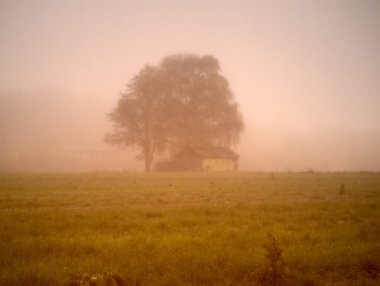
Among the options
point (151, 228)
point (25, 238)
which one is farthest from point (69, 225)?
point (151, 228)

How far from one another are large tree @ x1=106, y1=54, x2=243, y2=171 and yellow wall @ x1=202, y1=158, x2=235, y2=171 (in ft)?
11.3

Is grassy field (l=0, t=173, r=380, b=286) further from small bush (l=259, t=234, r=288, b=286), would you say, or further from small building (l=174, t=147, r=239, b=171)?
small building (l=174, t=147, r=239, b=171)

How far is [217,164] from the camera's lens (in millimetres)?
64062

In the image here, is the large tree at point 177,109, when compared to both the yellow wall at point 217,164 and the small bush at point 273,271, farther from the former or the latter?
the small bush at point 273,271

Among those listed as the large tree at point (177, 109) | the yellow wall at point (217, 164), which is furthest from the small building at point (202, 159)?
the large tree at point (177, 109)

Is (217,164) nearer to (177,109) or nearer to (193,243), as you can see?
(177,109)

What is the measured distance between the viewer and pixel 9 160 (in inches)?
2943

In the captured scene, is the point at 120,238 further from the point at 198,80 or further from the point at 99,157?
the point at 99,157

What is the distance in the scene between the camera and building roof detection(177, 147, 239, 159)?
2403 inches

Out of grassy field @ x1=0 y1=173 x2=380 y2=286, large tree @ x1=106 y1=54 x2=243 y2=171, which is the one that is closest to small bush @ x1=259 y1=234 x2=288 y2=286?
grassy field @ x1=0 y1=173 x2=380 y2=286

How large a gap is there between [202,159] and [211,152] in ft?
8.79

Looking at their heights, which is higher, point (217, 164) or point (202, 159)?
point (202, 159)

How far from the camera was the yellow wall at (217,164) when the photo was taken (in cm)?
6210

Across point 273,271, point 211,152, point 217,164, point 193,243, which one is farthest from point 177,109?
point 273,271
